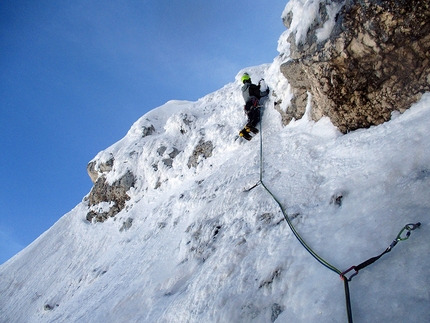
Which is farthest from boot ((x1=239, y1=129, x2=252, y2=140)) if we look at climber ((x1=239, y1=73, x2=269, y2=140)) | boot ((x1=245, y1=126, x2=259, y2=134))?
boot ((x1=245, y1=126, x2=259, y2=134))

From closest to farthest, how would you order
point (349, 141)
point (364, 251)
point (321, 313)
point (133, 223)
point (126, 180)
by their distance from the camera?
point (321, 313) → point (364, 251) → point (349, 141) → point (133, 223) → point (126, 180)

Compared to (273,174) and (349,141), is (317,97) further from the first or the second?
(273,174)

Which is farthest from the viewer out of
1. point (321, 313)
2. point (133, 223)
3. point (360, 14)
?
point (133, 223)

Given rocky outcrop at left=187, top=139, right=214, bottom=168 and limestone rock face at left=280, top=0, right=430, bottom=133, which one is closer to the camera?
limestone rock face at left=280, top=0, right=430, bottom=133

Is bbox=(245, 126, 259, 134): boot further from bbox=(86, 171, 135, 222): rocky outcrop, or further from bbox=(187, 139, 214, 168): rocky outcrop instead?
bbox=(86, 171, 135, 222): rocky outcrop

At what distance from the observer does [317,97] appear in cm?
738

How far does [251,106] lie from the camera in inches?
434

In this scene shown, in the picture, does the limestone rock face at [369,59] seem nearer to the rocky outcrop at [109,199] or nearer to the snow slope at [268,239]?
the snow slope at [268,239]

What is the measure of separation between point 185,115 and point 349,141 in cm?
1148

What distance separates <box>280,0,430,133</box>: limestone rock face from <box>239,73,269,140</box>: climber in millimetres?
3827

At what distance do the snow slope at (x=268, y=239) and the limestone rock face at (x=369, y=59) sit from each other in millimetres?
408

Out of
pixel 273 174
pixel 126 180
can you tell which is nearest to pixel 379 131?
pixel 273 174

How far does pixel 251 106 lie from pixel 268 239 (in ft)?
22.5

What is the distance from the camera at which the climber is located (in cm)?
1069
